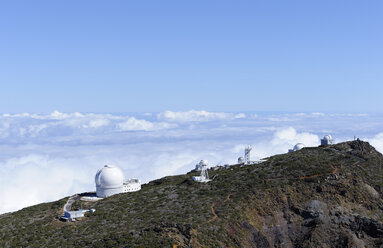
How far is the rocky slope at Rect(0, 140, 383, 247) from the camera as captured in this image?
38094 millimetres

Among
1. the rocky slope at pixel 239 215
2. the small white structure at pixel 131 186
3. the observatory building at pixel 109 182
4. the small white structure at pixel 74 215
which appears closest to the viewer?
the rocky slope at pixel 239 215

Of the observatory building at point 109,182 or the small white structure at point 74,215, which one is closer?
the small white structure at point 74,215

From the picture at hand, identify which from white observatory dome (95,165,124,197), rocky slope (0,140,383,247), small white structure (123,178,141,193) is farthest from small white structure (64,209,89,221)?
small white structure (123,178,141,193)

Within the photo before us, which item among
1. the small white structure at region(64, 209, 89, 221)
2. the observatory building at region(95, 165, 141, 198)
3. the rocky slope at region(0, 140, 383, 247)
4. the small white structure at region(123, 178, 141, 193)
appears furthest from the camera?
the small white structure at region(123, 178, 141, 193)

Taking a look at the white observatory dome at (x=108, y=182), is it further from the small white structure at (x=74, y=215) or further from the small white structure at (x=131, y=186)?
the small white structure at (x=74, y=215)

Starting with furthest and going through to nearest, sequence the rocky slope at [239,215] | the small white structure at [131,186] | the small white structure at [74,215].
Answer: the small white structure at [131,186] < the small white structure at [74,215] < the rocky slope at [239,215]

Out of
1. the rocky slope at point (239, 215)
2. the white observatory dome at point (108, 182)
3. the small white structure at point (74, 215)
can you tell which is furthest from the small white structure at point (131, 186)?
the small white structure at point (74, 215)

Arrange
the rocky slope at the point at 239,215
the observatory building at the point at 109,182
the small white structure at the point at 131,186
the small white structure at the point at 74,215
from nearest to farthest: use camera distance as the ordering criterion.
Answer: the rocky slope at the point at 239,215 < the small white structure at the point at 74,215 < the observatory building at the point at 109,182 < the small white structure at the point at 131,186

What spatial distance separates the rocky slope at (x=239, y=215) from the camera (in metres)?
38.1

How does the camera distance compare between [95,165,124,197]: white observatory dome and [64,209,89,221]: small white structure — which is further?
[95,165,124,197]: white observatory dome

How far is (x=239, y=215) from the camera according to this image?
42625 millimetres

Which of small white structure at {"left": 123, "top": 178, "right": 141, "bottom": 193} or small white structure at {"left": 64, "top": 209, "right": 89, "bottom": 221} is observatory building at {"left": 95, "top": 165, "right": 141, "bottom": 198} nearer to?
small white structure at {"left": 123, "top": 178, "right": 141, "bottom": 193}

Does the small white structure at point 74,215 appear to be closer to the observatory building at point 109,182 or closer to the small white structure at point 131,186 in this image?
the observatory building at point 109,182

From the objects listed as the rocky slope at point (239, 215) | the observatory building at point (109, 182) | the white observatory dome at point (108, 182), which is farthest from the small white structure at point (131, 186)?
the rocky slope at point (239, 215)
